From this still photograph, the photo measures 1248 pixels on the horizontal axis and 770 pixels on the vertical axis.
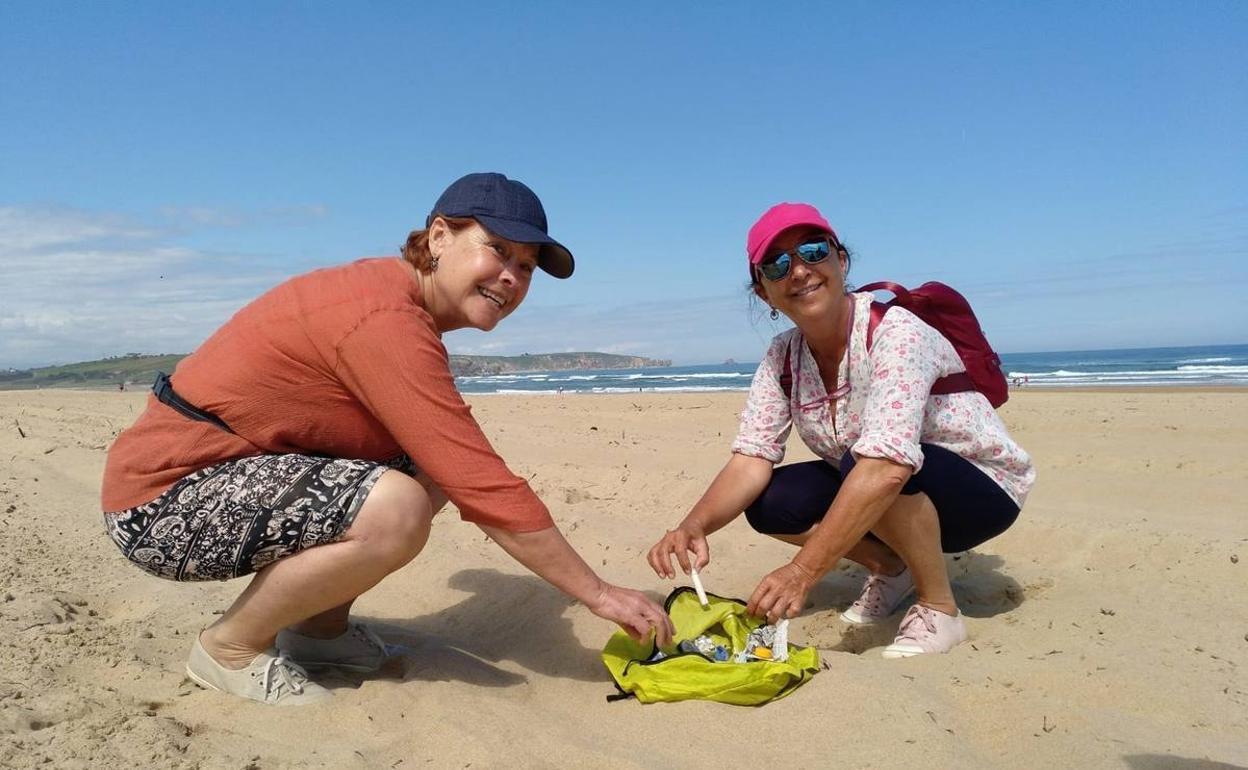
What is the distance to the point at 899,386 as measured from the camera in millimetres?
2600

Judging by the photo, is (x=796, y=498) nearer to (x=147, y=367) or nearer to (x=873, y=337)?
(x=873, y=337)

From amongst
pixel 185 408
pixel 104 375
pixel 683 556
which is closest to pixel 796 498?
pixel 683 556

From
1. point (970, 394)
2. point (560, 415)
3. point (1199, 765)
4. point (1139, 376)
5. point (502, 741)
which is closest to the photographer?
point (1199, 765)

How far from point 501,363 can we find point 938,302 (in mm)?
67982

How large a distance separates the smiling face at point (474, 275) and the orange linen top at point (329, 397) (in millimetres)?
108

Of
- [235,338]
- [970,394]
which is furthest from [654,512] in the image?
[235,338]

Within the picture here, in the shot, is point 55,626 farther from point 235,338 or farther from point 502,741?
point 502,741

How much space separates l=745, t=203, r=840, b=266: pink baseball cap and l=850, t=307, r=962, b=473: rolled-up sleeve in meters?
0.41

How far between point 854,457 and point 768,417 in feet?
1.93

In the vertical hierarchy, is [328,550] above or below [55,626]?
above

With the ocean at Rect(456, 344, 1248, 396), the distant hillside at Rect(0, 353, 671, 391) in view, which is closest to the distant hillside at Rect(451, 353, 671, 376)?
the distant hillside at Rect(0, 353, 671, 391)

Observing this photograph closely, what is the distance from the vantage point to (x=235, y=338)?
91.0 inches

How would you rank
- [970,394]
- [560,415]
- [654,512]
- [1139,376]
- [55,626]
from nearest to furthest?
[55,626] → [970,394] → [654,512] → [560,415] → [1139,376]

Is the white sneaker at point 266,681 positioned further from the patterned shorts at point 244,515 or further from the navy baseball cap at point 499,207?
the navy baseball cap at point 499,207
